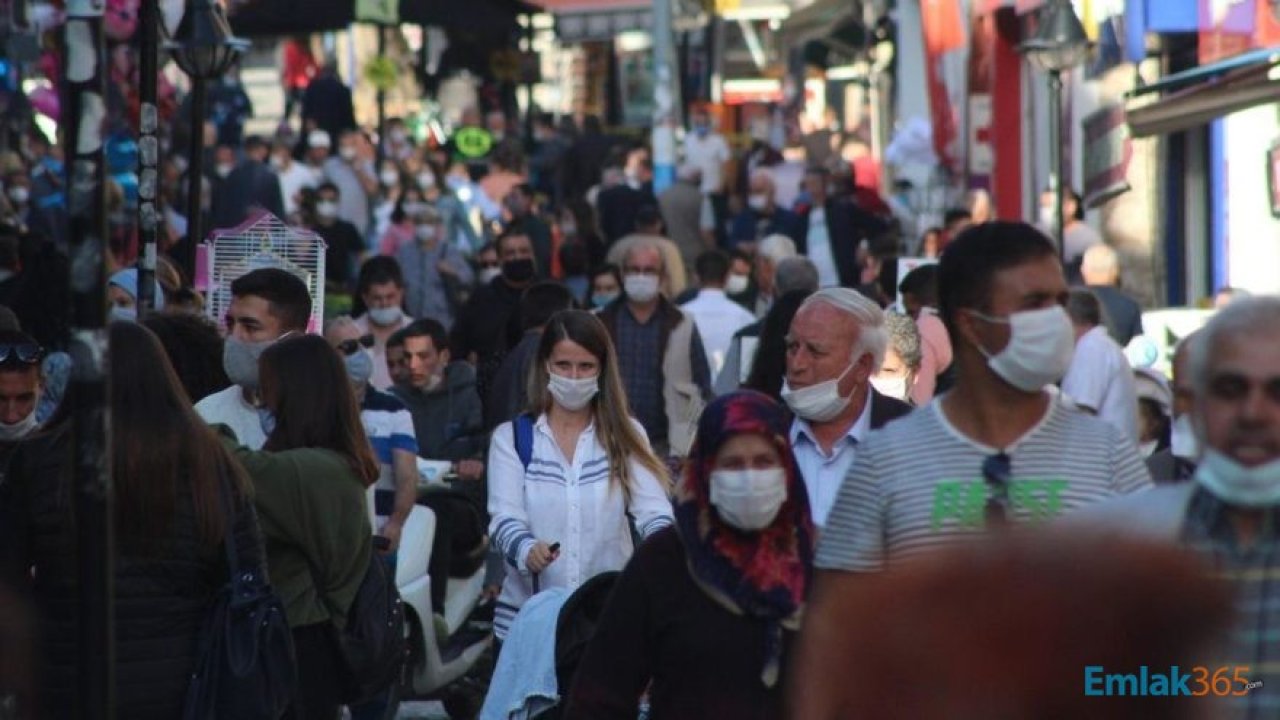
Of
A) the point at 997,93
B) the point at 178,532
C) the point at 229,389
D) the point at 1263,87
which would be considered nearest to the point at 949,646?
the point at 178,532

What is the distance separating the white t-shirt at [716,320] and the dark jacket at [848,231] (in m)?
7.33

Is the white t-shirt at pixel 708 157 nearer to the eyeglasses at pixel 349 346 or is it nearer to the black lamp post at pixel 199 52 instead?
the black lamp post at pixel 199 52

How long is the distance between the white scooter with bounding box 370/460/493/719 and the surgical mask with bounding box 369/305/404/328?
10.4 ft

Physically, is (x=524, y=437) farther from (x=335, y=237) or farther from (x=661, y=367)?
(x=335, y=237)

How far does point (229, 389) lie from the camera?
385 inches

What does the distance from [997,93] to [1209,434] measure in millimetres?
27190

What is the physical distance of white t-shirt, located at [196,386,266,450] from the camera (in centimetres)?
954

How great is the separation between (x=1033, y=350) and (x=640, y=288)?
30.9ft

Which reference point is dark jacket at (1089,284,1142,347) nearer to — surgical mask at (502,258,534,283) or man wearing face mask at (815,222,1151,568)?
surgical mask at (502,258,534,283)

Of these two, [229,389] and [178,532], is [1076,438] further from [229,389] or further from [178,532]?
[229,389]

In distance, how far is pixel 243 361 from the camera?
31.5ft

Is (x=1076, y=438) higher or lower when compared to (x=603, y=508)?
higher

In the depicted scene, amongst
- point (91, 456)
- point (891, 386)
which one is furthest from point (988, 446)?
point (891, 386)

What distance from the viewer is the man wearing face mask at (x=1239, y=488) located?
4645 mm
